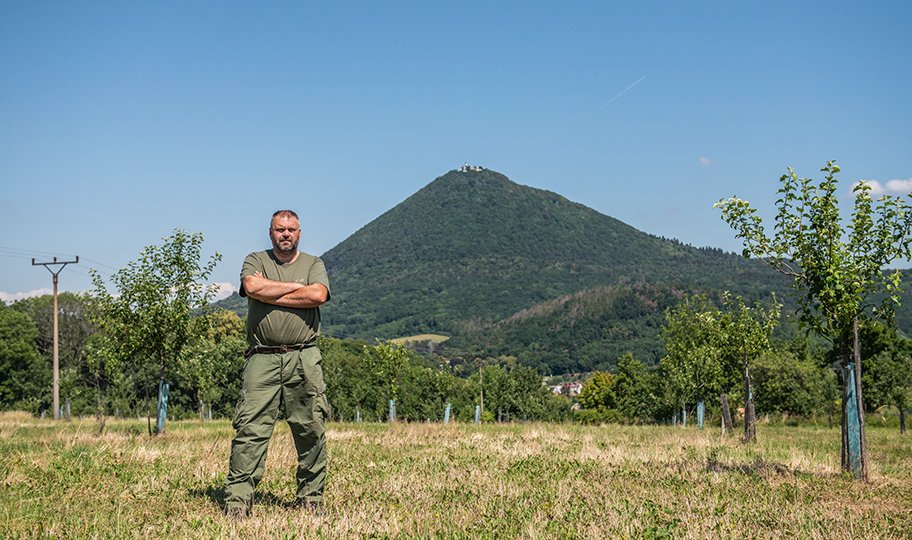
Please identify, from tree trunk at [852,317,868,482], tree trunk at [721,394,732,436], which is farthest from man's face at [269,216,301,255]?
tree trunk at [721,394,732,436]

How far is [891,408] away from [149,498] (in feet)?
173

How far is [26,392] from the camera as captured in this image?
67.3 metres

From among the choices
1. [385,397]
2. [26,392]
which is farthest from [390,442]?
[26,392]

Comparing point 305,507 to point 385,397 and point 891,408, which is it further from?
point 385,397

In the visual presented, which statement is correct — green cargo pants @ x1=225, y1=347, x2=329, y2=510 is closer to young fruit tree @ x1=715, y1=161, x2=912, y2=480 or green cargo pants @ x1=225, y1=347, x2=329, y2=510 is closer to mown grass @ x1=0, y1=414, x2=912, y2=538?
mown grass @ x1=0, y1=414, x2=912, y2=538

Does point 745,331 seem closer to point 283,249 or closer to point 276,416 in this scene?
point 283,249

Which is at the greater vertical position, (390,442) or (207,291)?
(207,291)

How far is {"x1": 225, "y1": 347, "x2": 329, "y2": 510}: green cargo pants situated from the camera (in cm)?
722

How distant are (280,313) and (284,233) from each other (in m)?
0.81

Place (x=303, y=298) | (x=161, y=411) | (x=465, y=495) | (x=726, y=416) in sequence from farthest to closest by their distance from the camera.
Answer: (x=726, y=416), (x=161, y=411), (x=465, y=495), (x=303, y=298)

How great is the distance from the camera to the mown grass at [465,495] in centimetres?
651

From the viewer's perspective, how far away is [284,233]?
767 cm

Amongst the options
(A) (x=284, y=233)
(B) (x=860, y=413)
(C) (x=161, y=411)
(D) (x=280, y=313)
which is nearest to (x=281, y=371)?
(D) (x=280, y=313)

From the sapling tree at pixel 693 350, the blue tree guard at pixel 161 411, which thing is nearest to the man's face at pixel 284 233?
the blue tree guard at pixel 161 411
